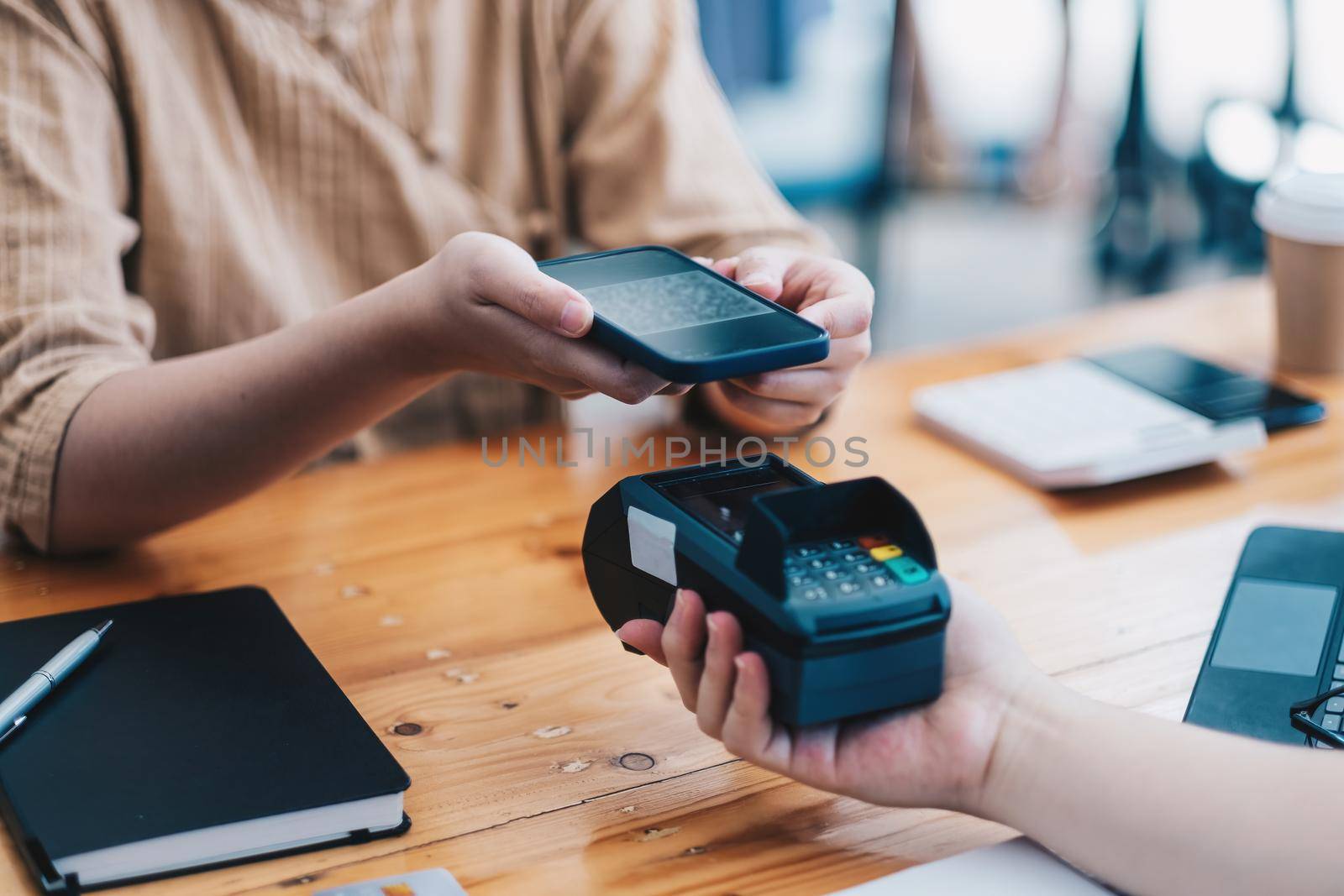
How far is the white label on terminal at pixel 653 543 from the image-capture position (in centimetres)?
54

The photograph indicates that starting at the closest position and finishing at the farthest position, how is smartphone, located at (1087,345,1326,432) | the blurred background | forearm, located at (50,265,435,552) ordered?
forearm, located at (50,265,435,552) → smartphone, located at (1087,345,1326,432) → the blurred background

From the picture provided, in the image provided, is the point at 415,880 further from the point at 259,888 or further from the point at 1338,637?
the point at 1338,637

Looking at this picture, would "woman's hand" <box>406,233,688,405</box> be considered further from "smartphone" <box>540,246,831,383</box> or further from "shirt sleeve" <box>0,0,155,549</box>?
"shirt sleeve" <box>0,0,155,549</box>


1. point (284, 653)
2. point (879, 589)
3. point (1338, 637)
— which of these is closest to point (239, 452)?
point (284, 653)

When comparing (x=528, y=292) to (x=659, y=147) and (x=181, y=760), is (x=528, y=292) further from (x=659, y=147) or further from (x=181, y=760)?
(x=659, y=147)

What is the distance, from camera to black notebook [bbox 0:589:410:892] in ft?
1.59

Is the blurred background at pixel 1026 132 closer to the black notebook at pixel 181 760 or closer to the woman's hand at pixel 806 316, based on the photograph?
the woman's hand at pixel 806 316

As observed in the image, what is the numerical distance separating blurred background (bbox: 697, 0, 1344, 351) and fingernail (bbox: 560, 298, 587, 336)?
2.34 feet

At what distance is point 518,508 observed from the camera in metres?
0.84

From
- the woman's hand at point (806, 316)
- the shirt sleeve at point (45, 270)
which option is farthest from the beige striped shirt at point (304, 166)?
the woman's hand at point (806, 316)

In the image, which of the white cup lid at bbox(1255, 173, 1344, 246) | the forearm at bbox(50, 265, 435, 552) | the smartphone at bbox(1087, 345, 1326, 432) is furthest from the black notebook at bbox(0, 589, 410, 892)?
the white cup lid at bbox(1255, 173, 1344, 246)

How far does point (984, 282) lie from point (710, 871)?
2.72m

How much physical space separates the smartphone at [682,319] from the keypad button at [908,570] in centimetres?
11

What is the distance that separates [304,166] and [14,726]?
52cm
